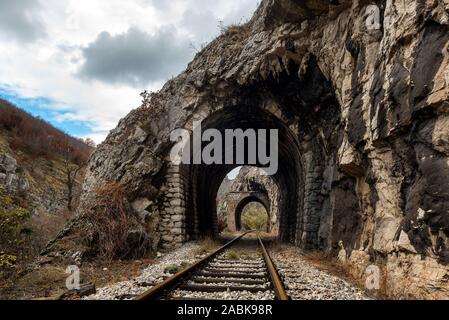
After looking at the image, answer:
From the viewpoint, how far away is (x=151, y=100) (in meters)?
13.9

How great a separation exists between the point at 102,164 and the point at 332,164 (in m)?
8.00

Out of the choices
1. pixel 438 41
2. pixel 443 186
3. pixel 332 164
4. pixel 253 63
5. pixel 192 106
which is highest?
pixel 253 63

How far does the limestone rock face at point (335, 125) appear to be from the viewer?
459 centimetres

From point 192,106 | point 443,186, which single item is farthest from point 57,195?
point 443,186

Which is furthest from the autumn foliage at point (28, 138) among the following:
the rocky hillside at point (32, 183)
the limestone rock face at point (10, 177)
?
the limestone rock face at point (10, 177)

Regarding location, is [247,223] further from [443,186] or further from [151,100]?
[443,186]

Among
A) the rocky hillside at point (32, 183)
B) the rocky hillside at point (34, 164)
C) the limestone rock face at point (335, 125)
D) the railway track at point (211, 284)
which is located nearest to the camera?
the limestone rock face at point (335, 125)

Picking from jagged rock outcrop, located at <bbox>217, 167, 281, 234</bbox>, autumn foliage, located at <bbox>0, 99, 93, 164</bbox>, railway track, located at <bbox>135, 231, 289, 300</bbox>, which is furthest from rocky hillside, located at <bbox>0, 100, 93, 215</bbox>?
jagged rock outcrop, located at <bbox>217, 167, 281, 234</bbox>

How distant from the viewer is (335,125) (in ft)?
32.7

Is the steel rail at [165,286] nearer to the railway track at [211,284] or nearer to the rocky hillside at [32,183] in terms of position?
the railway track at [211,284]

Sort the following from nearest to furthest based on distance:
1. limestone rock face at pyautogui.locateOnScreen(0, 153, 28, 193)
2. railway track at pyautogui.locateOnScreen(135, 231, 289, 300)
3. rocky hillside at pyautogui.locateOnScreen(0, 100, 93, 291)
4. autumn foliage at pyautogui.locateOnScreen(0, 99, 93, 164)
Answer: railway track at pyautogui.locateOnScreen(135, 231, 289, 300) → rocky hillside at pyautogui.locateOnScreen(0, 100, 93, 291) → limestone rock face at pyautogui.locateOnScreen(0, 153, 28, 193) → autumn foliage at pyautogui.locateOnScreen(0, 99, 93, 164)

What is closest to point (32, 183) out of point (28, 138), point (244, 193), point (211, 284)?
point (28, 138)

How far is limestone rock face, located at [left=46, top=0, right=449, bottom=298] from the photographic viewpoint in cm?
459

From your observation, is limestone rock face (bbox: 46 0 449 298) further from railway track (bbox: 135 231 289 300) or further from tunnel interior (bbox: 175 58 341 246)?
railway track (bbox: 135 231 289 300)
